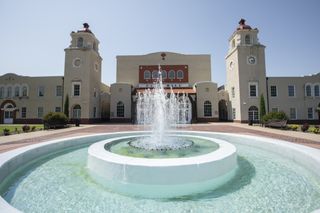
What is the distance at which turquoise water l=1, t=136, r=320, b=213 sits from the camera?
4078 mm

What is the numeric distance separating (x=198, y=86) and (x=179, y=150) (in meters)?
25.0

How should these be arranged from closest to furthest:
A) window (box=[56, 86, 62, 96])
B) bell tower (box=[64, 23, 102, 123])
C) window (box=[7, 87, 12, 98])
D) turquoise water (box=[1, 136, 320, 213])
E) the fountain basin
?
turquoise water (box=[1, 136, 320, 213]) → the fountain basin → bell tower (box=[64, 23, 102, 123]) → window (box=[56, 86, 62, 96]) → window (box=[7, 87, 12, 98])

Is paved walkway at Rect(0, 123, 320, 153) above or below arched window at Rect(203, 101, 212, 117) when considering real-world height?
below

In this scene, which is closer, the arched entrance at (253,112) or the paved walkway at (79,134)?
the paved walkway at (79,134)

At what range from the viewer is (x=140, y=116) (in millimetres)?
33188

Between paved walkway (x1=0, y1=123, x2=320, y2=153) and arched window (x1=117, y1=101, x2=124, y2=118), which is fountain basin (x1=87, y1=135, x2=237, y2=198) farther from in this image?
arched window (x1=117, y1=101, x2=124, y2=118)

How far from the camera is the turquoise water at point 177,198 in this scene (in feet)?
13.4

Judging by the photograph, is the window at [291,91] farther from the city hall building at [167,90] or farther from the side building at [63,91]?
the side building at [63,91]

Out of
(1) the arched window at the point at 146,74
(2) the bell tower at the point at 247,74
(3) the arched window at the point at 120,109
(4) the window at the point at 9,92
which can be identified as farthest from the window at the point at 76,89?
(2) the bell tower at the point at 247,74

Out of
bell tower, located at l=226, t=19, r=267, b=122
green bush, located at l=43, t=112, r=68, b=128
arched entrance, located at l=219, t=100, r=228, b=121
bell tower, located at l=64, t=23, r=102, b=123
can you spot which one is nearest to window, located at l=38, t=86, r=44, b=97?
bell tower, located at l=64, t=23, r=102, b=123

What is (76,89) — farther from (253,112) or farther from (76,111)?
(253,112)

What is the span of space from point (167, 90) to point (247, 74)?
1300 cm

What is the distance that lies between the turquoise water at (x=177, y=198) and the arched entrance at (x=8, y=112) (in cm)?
3271

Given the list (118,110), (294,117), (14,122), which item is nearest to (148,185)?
(118,110)
